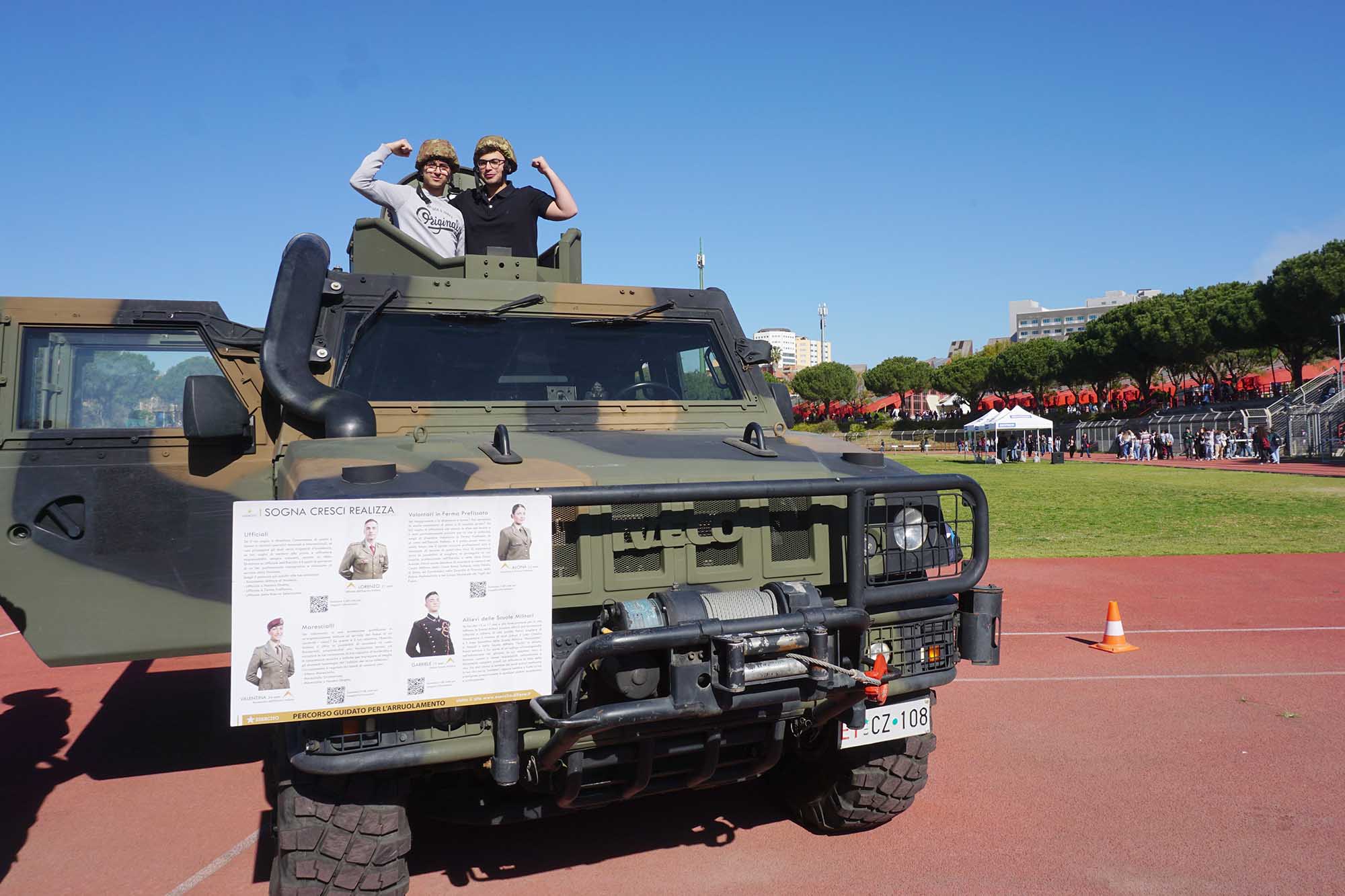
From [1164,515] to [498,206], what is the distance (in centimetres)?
1583

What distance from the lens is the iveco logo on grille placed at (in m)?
3.38

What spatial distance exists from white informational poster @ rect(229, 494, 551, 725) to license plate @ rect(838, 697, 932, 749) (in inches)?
51.6

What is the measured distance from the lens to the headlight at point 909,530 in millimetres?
3762

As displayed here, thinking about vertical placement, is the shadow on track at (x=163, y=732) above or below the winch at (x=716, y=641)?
below

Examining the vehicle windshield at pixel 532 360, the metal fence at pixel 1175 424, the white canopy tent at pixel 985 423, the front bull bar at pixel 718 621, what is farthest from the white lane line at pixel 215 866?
the metal fence at pixel 1175 424

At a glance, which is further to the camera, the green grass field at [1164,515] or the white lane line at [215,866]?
the green grass field at [1164,515]

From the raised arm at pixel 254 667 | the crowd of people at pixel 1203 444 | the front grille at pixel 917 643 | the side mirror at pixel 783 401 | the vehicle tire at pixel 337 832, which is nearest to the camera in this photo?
the raised arm at pixel 254 667

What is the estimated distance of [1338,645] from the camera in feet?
25.7

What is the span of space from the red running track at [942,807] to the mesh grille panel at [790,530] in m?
1.32

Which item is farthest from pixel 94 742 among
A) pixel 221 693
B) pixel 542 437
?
pixel 542 437

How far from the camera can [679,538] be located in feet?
11.3

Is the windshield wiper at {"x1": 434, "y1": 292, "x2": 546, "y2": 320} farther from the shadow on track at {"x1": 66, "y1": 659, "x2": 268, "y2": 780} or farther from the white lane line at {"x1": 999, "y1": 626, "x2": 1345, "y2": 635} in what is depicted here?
the white lane line at {"x1": 999, "y1": 626, "x2": 1345, "y2": 635}

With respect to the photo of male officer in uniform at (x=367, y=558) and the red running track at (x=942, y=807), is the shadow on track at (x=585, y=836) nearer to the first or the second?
the red running track at (x=942, y=807)

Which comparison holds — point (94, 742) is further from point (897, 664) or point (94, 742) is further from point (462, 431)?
point (897, 664)
